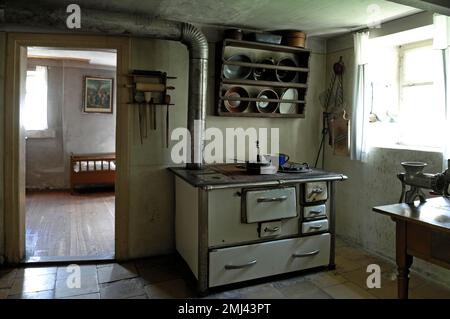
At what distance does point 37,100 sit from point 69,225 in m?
2.75

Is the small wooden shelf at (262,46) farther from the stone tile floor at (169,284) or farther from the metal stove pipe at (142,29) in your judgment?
the stone tile floor at (169,284)

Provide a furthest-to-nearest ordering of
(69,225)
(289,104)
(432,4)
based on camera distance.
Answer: (69,225), (289,104), (432,4)

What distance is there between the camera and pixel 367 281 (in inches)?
96.6

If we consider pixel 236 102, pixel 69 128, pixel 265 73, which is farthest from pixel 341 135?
pixel 69 128

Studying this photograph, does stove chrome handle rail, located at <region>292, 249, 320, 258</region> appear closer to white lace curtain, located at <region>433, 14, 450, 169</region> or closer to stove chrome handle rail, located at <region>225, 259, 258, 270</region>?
stove chrome handle rail, located at <region>225, 259, 258, 270</region>

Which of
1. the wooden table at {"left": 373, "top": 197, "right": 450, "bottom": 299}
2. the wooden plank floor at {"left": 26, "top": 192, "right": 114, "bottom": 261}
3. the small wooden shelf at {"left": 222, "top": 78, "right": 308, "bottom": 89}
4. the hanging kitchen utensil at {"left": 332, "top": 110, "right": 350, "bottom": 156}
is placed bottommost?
the wooden plank floor at {"left": 26, "top": 192, "right": 114, "bottom": 261}

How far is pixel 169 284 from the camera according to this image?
2367 mm

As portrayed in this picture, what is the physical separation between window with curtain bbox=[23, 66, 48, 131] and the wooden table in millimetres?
5318

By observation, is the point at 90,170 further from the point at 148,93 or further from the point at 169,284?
the point at 169,284

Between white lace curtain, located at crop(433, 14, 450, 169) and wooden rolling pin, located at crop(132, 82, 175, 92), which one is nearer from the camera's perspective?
white lace curtain, located at crop(433, 14, 450, 169)

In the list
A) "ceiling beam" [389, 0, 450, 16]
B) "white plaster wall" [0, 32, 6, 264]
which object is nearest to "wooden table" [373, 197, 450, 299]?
"ceiling beam" [389, 0, 450, 16]

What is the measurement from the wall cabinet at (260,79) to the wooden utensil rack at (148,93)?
1.48 feet

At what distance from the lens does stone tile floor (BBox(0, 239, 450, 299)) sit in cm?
223
